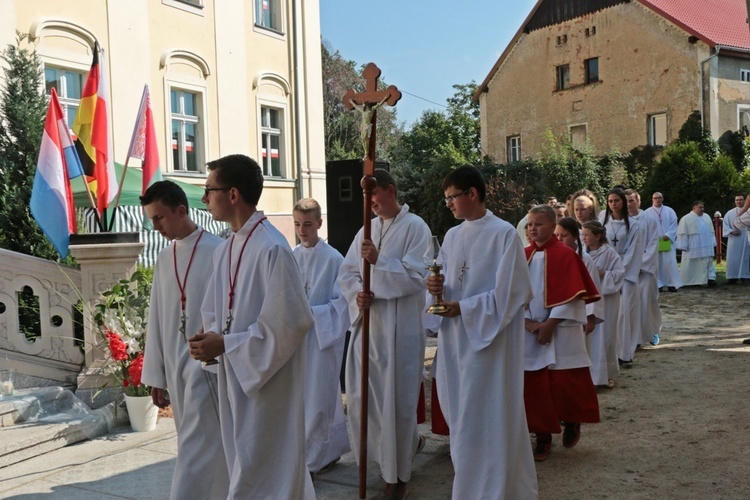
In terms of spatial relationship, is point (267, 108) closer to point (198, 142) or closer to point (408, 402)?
point (198, 142)

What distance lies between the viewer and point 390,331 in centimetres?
516

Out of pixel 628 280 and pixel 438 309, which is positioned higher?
pixel 438 309

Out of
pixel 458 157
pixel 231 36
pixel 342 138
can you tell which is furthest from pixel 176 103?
pixel 342 138

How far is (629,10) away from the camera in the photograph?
96.7 ft

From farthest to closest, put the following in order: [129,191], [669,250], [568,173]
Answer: [568,173], [669,250], [129,191]

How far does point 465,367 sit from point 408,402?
0.71m

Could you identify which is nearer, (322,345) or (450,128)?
(322,345)

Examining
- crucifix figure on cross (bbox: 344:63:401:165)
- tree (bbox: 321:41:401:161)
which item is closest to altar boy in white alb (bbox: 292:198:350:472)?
crucifix figure on cross (bbox: 344:63:401:165)

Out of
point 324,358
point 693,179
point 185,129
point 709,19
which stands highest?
point 709,19

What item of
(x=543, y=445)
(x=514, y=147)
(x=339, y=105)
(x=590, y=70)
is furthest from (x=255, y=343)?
(x=339, y=105)

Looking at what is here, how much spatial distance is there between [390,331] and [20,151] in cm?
638

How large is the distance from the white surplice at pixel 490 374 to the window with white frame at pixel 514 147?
30385mm

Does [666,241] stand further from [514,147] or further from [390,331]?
[514,147]

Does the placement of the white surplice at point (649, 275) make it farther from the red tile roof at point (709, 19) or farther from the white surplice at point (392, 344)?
the red tile roof at point (709, 19)
